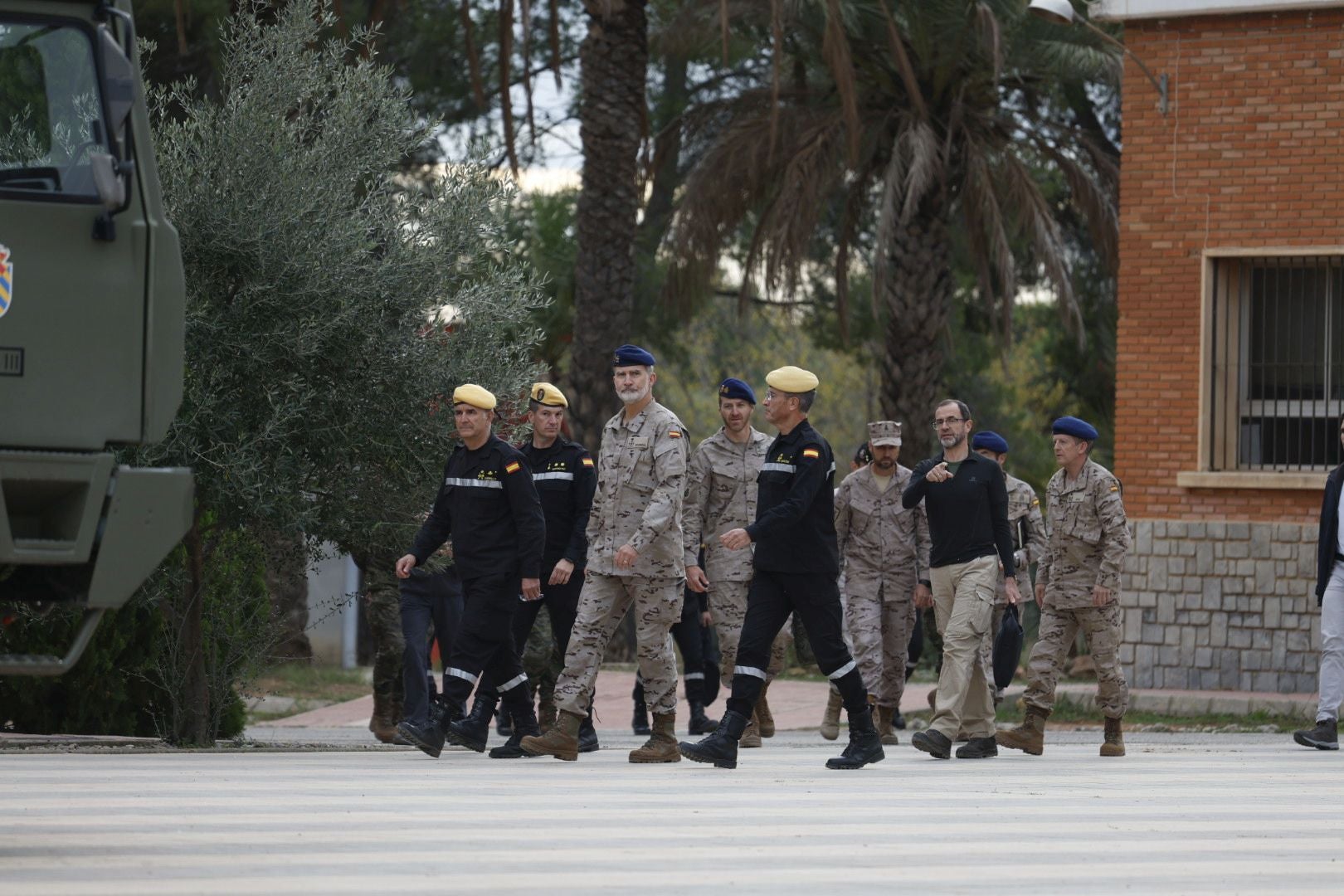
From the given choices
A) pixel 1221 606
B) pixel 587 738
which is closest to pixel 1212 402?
pixel 1221 606

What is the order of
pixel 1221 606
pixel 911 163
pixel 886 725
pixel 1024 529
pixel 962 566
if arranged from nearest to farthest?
1. pixel 962 566
2. pixel 886 725
3. pixel 1024 529
4. pixel 1221 606
5. pixel 911 163

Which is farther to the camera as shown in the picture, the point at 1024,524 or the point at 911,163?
the point at 911,163

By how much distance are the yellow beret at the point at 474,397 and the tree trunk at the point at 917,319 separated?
1115 cm

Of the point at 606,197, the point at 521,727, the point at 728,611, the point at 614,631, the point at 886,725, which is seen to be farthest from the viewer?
the point at 606,197

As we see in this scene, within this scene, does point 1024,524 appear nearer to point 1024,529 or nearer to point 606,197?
point 1024,529

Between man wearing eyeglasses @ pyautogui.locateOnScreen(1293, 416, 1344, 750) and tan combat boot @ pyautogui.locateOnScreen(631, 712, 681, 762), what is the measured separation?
4156 millimetres

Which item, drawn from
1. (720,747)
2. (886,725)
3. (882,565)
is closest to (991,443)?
(882,565)

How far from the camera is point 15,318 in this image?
6.96 meters

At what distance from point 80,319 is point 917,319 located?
15.7 meters

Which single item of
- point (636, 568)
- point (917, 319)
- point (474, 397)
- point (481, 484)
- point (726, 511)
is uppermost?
point (917, 319)

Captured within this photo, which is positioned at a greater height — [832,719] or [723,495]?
[723,495]

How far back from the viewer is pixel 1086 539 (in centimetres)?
1208

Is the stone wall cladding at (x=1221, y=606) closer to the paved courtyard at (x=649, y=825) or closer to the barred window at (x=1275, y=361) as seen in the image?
the barred window at (x=1275, y=361)

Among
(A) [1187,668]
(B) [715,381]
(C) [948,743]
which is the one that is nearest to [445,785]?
(C) [948,743]
